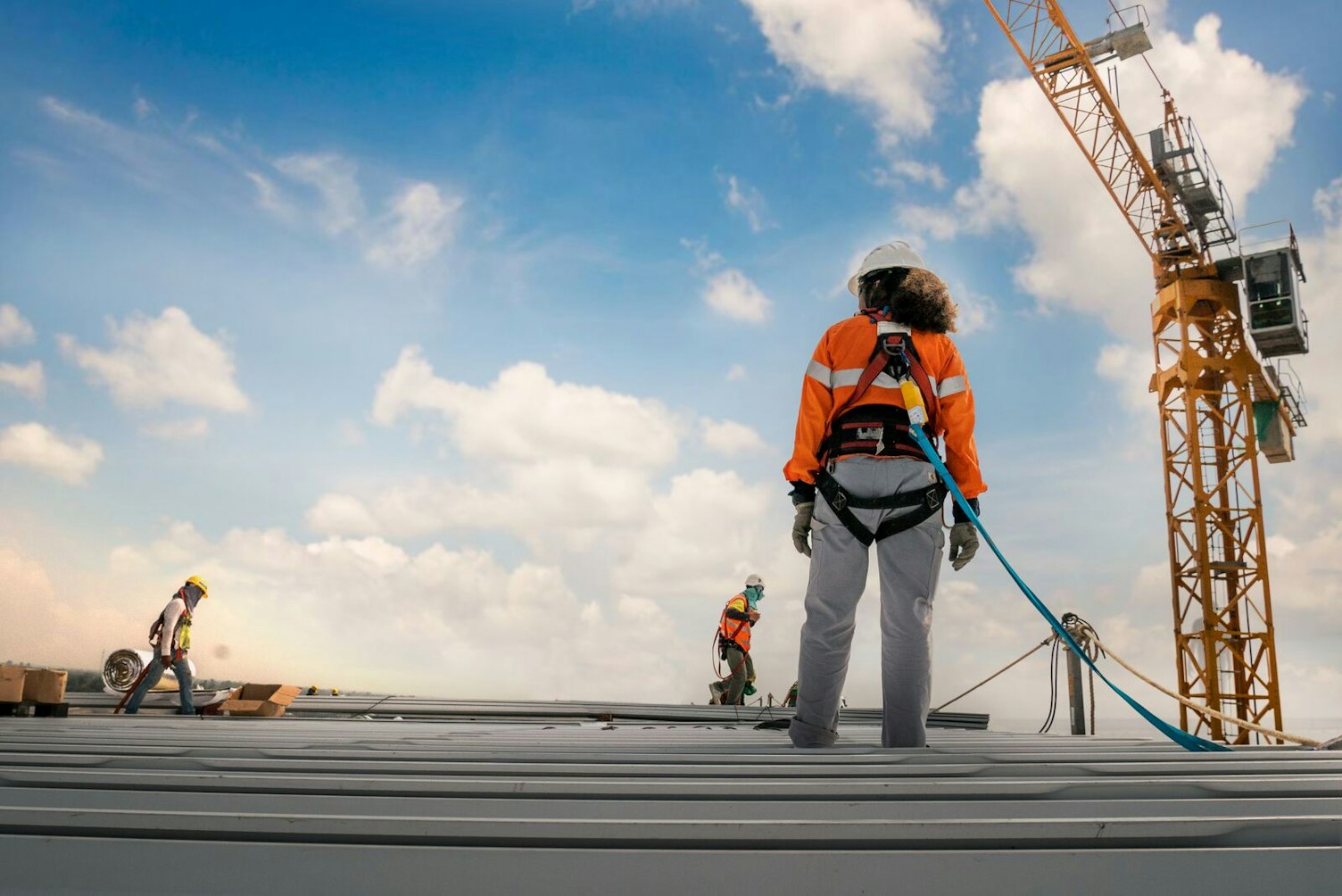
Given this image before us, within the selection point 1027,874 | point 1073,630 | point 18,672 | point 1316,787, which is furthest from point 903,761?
point 18,672

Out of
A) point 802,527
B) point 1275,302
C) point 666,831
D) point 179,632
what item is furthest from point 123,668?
point 1275,302

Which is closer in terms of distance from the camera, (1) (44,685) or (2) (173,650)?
(1) (44,685)

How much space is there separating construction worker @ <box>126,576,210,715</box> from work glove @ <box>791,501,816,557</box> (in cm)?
854

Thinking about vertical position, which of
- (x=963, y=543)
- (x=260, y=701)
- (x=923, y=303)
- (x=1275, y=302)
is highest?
(x=1275, y=302)

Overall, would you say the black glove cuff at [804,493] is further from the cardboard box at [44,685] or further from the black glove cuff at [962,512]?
the cardboard box at [44,685]

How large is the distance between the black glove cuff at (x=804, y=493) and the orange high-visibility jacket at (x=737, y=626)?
8.69 m

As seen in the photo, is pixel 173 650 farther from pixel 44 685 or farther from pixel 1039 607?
pixel 1039 607

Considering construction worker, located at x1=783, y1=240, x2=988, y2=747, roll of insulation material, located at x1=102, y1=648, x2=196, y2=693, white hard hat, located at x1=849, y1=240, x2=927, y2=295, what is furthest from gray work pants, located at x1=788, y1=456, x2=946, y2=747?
roll of insulation material, located at x1=102, y1=648, x2=196, y2=693

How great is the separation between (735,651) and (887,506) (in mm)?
8924

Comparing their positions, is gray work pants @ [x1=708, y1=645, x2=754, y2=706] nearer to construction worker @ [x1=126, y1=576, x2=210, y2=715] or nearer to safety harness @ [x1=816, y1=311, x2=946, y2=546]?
→ construction worker @ [x1=126, y1=576, x2=210, y2=715]

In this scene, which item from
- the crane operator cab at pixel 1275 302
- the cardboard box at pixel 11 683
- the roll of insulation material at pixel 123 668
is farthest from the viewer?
the crane operator cab at pixel 1275 302

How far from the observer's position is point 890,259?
4184mm

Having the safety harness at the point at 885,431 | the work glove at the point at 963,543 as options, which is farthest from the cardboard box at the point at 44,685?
the work glove at the point at 963,543

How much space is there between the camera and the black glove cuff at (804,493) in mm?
3955
